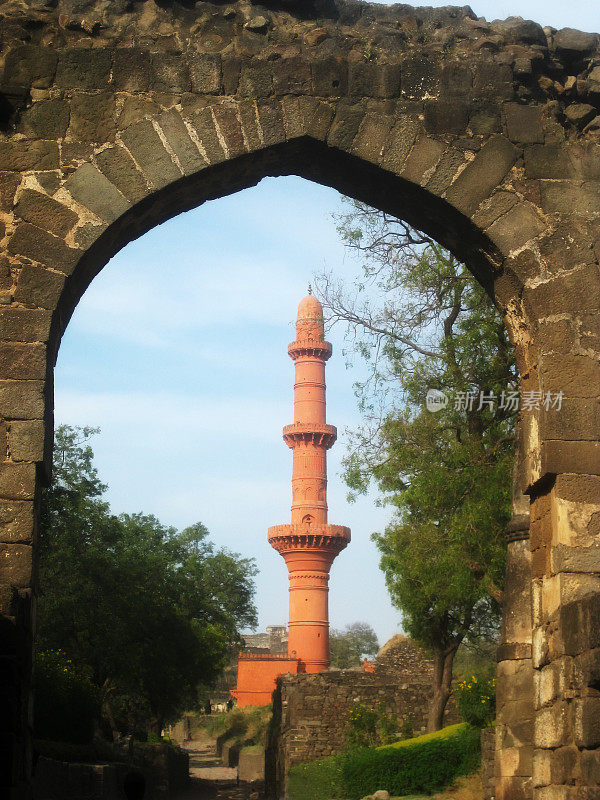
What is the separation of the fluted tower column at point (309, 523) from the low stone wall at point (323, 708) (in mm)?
14008

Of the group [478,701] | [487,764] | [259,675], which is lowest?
[487,764]

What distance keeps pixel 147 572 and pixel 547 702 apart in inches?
686

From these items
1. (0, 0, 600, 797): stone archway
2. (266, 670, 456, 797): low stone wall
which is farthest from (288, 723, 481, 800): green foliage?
(0, 0, 600, 797): stone archway

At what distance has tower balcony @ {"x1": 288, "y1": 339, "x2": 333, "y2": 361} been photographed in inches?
1604

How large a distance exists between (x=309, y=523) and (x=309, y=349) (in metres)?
7.01

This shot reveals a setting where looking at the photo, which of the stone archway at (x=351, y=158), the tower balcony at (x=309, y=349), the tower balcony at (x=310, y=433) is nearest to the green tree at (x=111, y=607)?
the stone archway at (x=351, y=158)

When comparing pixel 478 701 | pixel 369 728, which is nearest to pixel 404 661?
pixel 369 728

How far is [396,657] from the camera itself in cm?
2844

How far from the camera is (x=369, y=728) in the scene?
68.1ft

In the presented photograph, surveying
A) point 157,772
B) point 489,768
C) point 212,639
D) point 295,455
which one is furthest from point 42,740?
point 295,455

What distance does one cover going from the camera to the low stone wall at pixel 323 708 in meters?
21.3

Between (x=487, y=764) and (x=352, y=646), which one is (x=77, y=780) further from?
(x=352, y=646)

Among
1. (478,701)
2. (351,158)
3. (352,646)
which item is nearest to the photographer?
(351,158)

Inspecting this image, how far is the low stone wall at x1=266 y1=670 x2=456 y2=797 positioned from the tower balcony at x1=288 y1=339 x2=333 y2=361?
19.2 meters
